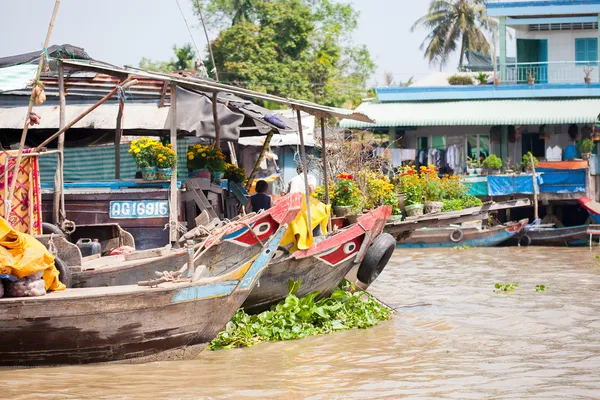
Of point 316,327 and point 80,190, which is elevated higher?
point 80,190

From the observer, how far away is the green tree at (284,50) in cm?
3247

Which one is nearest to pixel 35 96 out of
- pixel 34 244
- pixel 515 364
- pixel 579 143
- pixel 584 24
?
pixel 34 244

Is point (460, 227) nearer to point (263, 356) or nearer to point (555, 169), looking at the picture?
point (555, 169)

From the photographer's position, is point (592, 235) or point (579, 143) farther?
point (579, 143)

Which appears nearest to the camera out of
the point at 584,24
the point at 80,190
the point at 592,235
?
the point at 80,190

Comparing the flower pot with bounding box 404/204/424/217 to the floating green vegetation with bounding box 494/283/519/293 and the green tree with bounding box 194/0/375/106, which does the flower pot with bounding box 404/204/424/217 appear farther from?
the green tree with bounding box 194/0/375/106

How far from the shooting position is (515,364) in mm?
8258

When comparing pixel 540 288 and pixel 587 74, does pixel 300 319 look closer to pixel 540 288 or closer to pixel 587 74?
pixel 540 288

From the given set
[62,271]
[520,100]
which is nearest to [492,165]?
[520,100]

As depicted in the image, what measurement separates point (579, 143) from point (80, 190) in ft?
55.8

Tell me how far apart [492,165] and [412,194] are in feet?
16.4

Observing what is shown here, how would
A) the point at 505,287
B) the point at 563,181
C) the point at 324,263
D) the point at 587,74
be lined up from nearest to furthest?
the point at 324,263 < the point at 505,287 < the point at 563,181 < the point at 587,74

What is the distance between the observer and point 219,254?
30.5 feet

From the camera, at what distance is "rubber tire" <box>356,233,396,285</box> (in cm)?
1055
